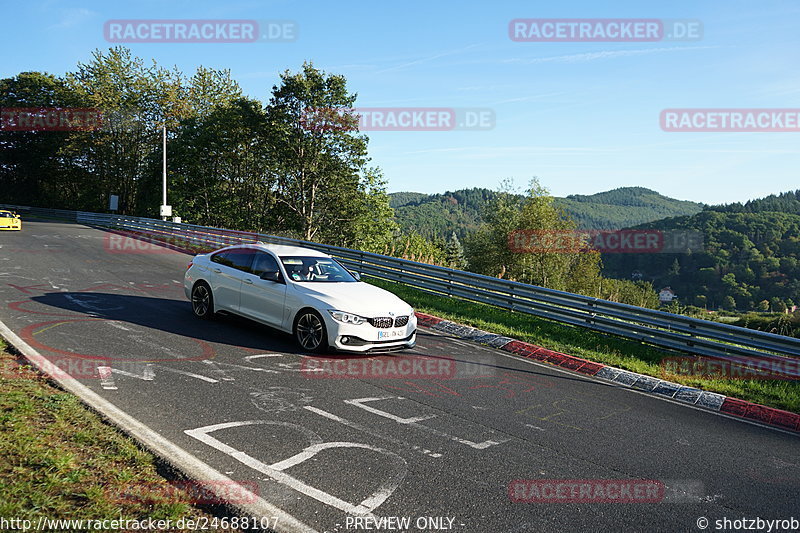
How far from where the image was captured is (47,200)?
184 ft

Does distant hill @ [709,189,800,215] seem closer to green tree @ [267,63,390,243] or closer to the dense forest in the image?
the dense forest

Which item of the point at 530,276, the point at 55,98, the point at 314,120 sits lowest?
the point at 530,276

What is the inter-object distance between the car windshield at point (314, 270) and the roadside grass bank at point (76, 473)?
176 inches

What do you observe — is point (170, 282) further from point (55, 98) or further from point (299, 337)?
point (55, 98)

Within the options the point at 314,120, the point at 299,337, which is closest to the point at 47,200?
the point at 314,120

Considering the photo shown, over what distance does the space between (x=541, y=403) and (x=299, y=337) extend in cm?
390

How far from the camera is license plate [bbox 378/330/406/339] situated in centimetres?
853

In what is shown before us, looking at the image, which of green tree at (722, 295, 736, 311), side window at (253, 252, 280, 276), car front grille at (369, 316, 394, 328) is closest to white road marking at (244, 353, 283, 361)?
car front grille at (369, 316, 394, 328)

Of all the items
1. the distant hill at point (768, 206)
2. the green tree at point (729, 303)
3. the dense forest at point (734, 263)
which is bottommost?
the green tree at point (729, 303)

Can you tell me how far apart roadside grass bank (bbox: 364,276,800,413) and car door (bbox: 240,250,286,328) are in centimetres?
435

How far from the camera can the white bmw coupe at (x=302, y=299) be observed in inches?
331

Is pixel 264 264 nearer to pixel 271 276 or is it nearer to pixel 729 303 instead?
pixel 271 276

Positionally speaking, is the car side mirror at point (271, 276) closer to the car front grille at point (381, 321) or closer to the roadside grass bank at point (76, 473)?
the car front grille at point (381, 321)

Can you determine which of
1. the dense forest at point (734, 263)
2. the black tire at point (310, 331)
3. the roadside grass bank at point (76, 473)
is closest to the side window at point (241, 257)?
the black tire at point (310, 331)
